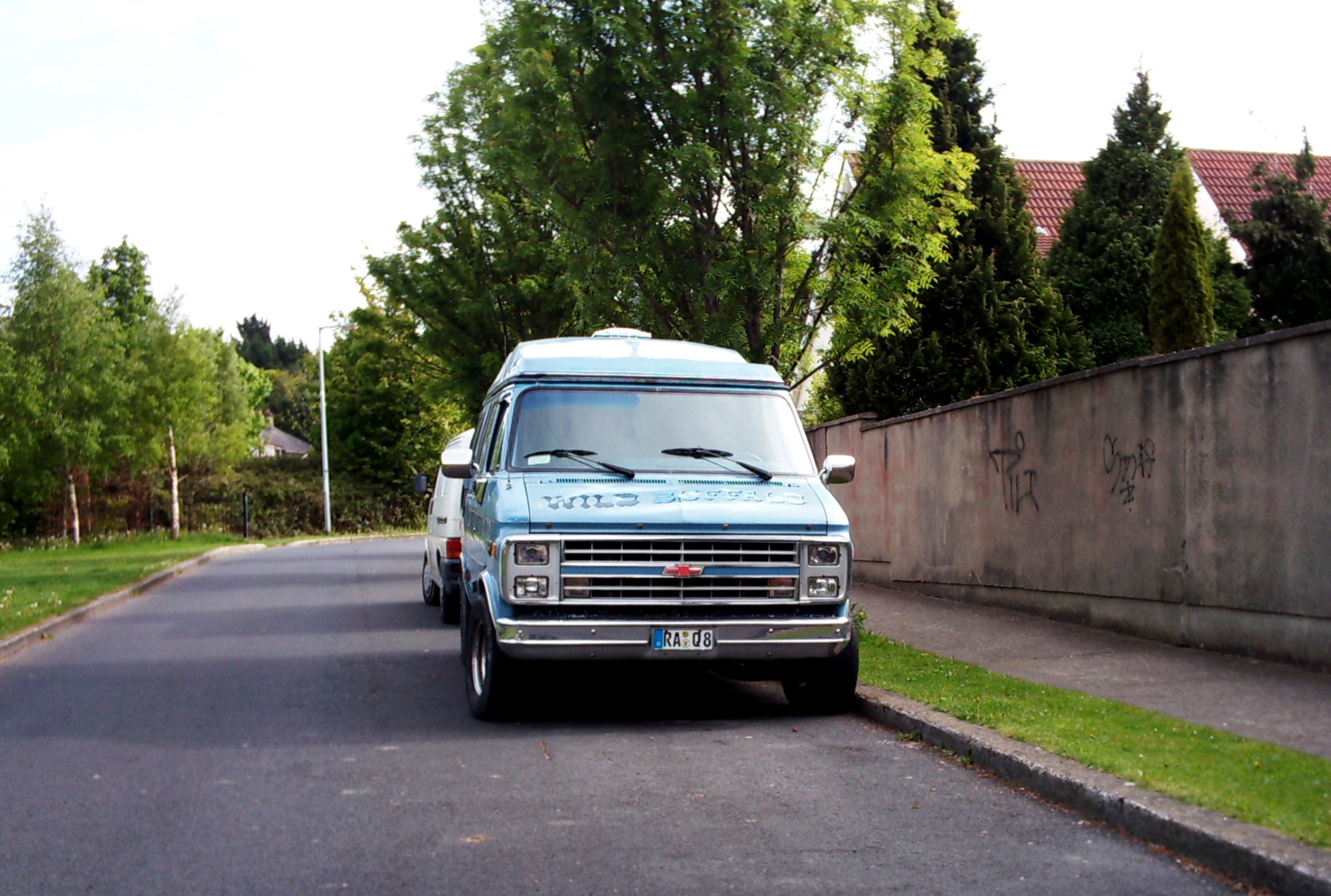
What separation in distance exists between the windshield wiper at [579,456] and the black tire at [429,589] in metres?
8.49

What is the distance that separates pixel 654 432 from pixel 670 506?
3.33 feet

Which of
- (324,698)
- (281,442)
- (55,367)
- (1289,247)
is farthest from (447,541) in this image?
(281,442)

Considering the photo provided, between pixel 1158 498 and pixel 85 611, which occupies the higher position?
pixel 1158 498

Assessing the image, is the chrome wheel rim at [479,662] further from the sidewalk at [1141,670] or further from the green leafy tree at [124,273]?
the green leafy tree at [124,273]

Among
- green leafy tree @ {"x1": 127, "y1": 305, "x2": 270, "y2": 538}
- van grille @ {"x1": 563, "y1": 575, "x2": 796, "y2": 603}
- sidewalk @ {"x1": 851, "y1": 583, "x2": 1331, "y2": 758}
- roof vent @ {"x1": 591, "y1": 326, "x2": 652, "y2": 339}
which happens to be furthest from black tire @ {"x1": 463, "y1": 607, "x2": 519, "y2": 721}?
green leafy tree @ {"x1": 127, "y1": 305, "x2": 270, "y2": 538}

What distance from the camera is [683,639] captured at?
27.3ft

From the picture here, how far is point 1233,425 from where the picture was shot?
10039mm

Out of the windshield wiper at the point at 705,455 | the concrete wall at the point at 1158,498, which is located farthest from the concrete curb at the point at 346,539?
the windshield wiper at the point at 705,455

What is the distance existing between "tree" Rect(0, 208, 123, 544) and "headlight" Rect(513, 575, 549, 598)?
34109 mm

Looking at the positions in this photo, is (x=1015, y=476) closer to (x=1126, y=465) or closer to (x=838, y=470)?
(x=1126, y=465)

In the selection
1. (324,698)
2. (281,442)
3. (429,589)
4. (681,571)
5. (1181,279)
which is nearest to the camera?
(681,571)

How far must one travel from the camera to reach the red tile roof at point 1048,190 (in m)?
33.8

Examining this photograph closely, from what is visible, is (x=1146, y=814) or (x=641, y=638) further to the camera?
(x=641, y=638)

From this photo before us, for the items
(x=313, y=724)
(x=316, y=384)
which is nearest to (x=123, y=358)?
(x=313, y=724)
